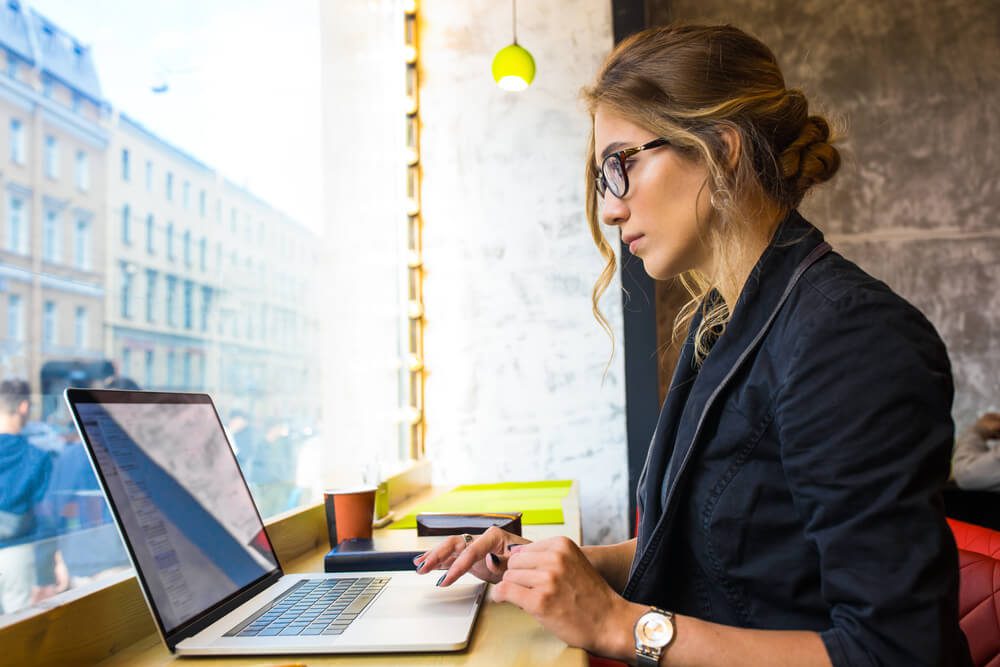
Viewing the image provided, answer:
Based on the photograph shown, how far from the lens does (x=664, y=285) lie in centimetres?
504

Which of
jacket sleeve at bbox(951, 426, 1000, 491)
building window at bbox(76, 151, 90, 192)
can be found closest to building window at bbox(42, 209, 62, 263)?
building window at bbox(76, 151, 90, 192)

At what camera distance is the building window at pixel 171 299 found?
1808 millimetres

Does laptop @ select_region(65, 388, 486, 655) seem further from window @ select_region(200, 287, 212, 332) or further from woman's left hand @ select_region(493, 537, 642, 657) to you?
window @ select_region(200, 287, 212, 332)

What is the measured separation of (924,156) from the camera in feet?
17.7

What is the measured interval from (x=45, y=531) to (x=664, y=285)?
415 cm

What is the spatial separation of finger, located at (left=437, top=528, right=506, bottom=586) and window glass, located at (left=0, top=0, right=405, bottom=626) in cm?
51

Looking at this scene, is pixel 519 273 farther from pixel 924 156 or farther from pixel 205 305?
pixel 924 156

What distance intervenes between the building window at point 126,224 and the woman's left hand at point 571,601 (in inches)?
46.1

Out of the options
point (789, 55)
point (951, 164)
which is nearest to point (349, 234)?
point (789, 55)

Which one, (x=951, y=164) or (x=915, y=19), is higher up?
(x=915, y=19)

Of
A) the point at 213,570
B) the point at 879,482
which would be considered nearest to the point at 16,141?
the point at 213,570

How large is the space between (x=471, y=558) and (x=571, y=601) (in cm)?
24

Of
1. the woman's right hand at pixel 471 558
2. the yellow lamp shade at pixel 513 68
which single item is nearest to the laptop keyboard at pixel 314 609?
the woman's right hand at pixel 471 558

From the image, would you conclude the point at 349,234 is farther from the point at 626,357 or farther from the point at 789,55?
the point at 789,55
